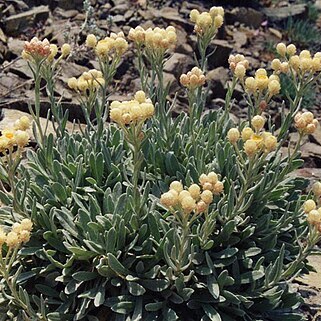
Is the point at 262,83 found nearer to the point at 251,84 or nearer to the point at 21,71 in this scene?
the point at 251,84

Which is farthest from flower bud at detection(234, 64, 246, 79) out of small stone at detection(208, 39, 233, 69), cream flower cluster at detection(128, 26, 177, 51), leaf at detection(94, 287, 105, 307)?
small stone at detection(208, 39, 233, 69)

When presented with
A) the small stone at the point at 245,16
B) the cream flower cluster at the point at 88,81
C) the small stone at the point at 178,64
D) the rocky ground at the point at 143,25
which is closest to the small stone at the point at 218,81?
the rocky ground at the point at 143,25

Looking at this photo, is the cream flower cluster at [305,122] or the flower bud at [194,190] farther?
the cream flower cluster at [305,122]

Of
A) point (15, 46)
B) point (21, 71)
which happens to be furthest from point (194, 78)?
point (15, 46)

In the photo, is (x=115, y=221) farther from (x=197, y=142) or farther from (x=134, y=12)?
(x=134, y=12)

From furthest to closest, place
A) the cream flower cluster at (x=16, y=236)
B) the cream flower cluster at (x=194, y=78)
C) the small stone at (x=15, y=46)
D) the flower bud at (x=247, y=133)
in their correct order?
the small stone at (x=15, y=46) → the cream flower cluster at (x=194, y=78) → the flower bud at (x=247, y=133) → the cream flower cluster at (x=16, y=236)

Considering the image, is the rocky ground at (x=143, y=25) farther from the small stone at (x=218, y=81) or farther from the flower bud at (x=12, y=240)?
the flower bud at (x=12, y=240)

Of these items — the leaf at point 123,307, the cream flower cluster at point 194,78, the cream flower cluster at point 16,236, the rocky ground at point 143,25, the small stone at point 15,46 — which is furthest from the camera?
the small stone at point 15,46

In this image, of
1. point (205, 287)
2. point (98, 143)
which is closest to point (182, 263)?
point (205, 287)
